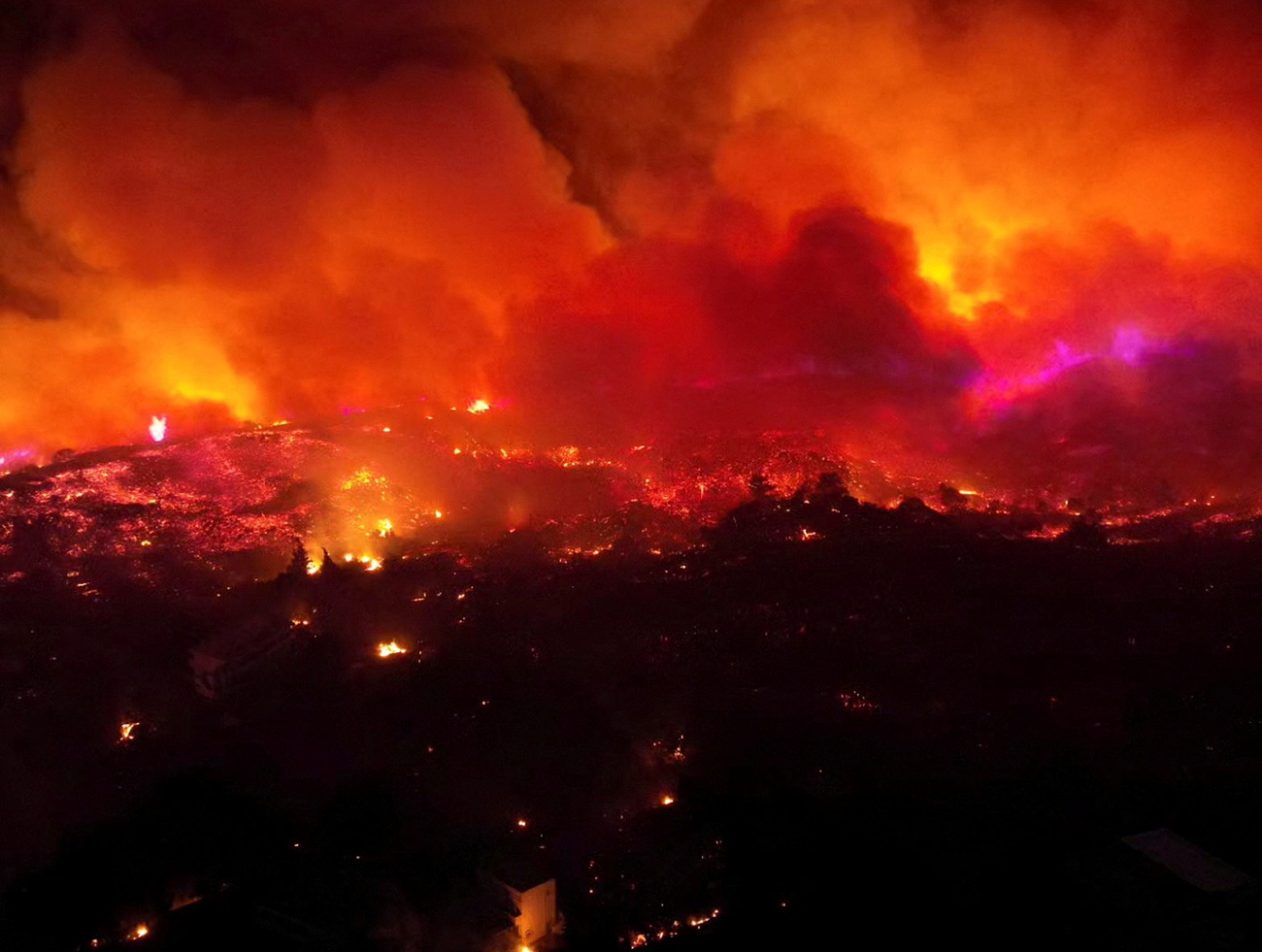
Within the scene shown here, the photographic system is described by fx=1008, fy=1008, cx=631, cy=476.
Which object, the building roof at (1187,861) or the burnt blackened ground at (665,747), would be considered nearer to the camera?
the building roof at (1187,861)

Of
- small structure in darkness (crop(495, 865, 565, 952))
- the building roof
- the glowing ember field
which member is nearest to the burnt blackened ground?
the building roof

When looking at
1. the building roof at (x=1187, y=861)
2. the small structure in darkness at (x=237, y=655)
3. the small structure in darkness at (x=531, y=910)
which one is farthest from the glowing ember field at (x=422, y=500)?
the building roof at (x=1187, y=861)

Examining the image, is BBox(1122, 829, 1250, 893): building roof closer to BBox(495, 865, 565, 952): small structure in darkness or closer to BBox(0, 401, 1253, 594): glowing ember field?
BBox(495, 865, 565, 952): small structure in darkness

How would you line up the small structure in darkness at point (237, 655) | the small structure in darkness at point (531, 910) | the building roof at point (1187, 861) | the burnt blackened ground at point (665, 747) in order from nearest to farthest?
the small structure in darkness at point (531, 910), the building roof at point (1187, 861), the burnt blackened ground at point (665, 747), the small structure in darkness at point (237, 655)

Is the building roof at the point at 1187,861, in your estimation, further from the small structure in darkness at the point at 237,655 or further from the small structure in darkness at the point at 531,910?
the small structure in darkness at the point at 237,655

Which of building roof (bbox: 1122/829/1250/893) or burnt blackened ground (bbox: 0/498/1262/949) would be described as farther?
burnt blackened ground (bbox: 0/498/1262/949)

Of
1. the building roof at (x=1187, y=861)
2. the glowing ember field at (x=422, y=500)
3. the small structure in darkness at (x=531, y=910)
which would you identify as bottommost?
the building roof at (x=1187, y=861)

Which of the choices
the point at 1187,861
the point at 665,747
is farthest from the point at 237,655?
the point at 1187,861

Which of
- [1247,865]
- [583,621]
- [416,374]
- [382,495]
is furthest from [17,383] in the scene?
[1247,865]

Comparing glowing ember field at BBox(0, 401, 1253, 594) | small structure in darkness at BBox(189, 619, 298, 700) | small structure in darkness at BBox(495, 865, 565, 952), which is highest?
glowing ember field at BBox(0, 401, 1253, 594)

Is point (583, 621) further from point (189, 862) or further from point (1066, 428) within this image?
point (1066, 428)
